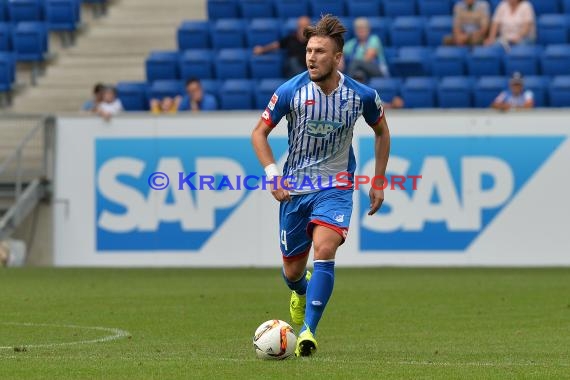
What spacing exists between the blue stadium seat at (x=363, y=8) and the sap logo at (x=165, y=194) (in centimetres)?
480

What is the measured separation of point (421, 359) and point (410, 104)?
44.8ft

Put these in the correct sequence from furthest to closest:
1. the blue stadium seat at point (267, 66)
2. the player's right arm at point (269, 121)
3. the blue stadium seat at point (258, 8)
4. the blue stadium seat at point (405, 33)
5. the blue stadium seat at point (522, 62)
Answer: the blue stadium seat at point (258, 8) < the blue stadium seat at point (405, 33) < the blue stadium seat at point (267, 66) < the blue stadium seat at point (522, 62) < the player's right arm at point (269, 121)

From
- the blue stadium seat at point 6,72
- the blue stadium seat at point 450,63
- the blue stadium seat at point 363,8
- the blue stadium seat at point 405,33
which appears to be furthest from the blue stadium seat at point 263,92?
the blue stadium seat at point 6,72

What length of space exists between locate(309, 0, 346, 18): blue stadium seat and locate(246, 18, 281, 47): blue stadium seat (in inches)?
31.5

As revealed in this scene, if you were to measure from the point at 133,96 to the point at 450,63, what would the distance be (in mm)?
5286

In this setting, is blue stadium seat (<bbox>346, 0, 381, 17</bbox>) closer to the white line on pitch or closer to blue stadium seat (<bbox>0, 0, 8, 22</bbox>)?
blue stadium seat (<bbox>0, 0, 8, 22</bbox>)

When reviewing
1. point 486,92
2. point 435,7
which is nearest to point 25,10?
point 435,7

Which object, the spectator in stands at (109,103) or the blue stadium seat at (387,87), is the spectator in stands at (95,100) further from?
the blue stadium seat at (387,87)

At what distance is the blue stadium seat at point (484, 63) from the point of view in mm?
23812

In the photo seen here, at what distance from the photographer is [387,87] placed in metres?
22.9

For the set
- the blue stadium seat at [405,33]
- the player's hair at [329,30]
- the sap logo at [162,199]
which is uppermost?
the player's hair at [329,30]

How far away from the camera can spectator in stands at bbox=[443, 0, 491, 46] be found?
953 inches

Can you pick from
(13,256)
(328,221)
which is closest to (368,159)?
(13,256)

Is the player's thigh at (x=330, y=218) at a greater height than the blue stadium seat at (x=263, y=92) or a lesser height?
greater
